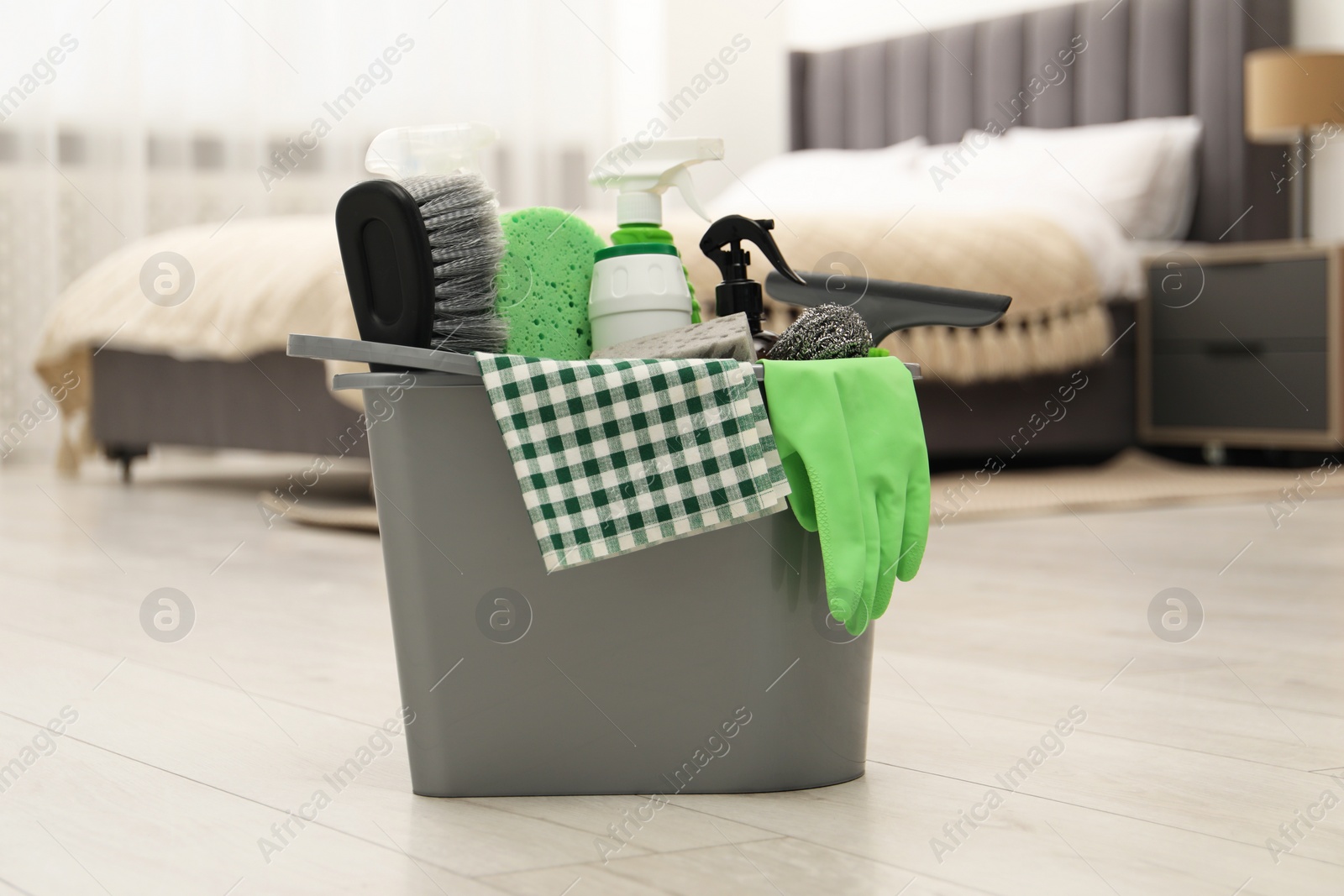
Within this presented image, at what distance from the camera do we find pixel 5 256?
3.60 m

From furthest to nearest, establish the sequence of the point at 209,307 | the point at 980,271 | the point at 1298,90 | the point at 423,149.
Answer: the point at 1298,90 < the point at 980,271 < the point at 209,307 < the point at 423,149

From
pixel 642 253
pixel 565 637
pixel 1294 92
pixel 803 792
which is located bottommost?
pixel 803 792

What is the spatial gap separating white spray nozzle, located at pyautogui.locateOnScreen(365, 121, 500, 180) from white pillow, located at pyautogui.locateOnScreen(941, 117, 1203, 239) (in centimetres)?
267

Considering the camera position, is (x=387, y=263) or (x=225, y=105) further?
(x=225, y=105)

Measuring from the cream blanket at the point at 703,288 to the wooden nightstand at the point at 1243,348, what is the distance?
286 millimetres

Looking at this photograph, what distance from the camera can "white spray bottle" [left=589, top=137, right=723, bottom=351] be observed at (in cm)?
88

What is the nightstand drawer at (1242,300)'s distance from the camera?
120 inches

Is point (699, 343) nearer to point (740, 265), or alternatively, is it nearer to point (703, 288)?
point (740, 265)

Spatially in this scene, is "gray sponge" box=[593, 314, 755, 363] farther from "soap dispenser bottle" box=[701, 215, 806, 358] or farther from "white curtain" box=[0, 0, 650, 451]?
"white curtain" box=[0, 0, 650, 451]

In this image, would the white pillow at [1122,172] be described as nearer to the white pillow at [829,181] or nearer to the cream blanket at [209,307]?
the white pillow at [829,181]

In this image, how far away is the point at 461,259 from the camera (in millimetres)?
840

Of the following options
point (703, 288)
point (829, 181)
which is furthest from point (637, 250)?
point (829, 181)

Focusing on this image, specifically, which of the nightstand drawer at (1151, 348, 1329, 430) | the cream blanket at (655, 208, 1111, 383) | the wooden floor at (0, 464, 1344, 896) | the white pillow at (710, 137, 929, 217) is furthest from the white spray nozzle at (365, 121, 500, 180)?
the nightstand drawer at (1151, 348, 1329, 430)

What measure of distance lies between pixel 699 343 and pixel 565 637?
19 cm
